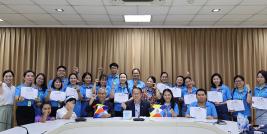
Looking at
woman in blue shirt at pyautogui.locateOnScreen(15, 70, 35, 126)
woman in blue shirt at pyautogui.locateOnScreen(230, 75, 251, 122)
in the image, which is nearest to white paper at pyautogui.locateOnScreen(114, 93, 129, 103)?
woman in blue shirt at pyautogui.locateOnScreen(15, 70, 35, 126)

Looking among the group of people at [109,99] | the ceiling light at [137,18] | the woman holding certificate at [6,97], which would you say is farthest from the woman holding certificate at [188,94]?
the woman holding certificate at [6,97]

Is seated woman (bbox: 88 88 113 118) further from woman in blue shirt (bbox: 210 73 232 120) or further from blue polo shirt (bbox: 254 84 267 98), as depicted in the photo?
blue polo shirt (bbox: 254 84 267 98)

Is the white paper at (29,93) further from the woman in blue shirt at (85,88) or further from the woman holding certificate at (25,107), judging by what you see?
the woman in blue shirt at (85,88)

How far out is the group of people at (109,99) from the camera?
4109 mm

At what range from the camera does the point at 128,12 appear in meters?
5.11

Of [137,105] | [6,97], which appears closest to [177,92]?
[137,105]

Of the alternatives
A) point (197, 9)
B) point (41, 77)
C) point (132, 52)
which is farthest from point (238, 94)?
point (41, 77)

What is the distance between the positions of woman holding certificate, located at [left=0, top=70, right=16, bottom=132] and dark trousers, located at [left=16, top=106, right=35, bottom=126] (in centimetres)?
30

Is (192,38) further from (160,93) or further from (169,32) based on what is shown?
(160,93)

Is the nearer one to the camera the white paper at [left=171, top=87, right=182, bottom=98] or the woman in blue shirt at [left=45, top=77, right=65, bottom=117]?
the woman in blue shirt at [left=45, top=77, right=65, bottom=117]

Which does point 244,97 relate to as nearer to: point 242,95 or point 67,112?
point 242,95

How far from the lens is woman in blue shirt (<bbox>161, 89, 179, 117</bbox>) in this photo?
411cm

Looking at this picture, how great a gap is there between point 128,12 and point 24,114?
2545mm

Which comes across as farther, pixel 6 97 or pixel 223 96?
pixel 223 96
